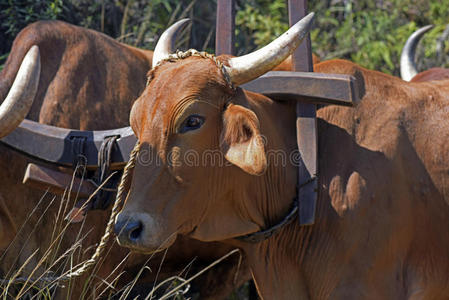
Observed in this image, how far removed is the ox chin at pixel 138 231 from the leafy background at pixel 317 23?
3551mm

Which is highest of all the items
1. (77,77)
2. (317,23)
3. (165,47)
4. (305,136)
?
(317,23)

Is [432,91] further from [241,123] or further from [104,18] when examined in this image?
[104,18]

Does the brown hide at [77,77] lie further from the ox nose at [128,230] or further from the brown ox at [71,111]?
the ox nose at [128,230]

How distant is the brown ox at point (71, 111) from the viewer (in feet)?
13.5

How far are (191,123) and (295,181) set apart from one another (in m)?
0.66

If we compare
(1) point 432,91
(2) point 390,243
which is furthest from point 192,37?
(2) point 390,243

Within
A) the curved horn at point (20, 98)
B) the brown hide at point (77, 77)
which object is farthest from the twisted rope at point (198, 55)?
the brown hide at point (77, 77)

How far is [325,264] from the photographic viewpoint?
335 centimetres

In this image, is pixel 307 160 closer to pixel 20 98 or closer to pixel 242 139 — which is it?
pixel 242 139

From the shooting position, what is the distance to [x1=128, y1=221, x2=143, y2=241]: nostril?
3.00 meters

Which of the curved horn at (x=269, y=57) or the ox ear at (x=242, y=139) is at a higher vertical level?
the curved horn at (x=269, y=57)

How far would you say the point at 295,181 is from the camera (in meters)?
3.45

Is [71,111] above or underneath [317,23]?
underneath

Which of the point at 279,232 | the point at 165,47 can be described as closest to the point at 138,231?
the point at 279,232
